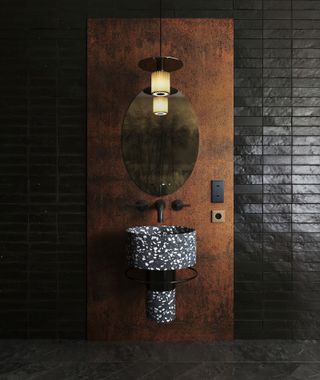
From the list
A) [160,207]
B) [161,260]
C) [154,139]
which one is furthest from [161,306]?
[154,139]

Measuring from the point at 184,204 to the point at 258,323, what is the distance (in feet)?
3.50

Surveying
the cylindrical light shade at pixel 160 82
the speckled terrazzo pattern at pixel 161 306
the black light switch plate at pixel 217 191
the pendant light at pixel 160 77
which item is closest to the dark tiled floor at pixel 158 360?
the speckled terrazzo pattern at pixel 161 306

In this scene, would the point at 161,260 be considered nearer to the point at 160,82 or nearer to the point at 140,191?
the point at 140,191

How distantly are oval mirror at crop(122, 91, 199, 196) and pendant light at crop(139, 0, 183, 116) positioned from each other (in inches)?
5.6

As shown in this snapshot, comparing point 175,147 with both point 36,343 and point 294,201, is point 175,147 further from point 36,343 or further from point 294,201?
point 36,343

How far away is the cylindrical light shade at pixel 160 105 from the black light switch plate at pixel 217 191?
646 mm

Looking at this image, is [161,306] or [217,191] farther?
[217,191]

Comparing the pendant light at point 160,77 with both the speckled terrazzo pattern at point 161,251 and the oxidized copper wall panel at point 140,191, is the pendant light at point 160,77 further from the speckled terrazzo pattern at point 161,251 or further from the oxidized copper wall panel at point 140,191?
the speckled terrazzo pattern at point 161,251

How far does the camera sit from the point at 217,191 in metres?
2.53

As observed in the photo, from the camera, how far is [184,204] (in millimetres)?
2516

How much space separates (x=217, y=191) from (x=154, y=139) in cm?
61

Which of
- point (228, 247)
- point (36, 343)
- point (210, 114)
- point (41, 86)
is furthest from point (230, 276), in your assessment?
point (41, 86)

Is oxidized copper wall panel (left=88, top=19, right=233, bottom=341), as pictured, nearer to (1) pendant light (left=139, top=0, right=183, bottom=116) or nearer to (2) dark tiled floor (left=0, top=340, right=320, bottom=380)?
(2) dark tiled floor (left=0, top=340, right=320, bottom=380)

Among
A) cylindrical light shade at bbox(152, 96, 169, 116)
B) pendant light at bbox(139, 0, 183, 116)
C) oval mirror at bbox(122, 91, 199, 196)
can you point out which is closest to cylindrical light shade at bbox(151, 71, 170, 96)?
pendant light at bbox(139, 0, 183, 116)
